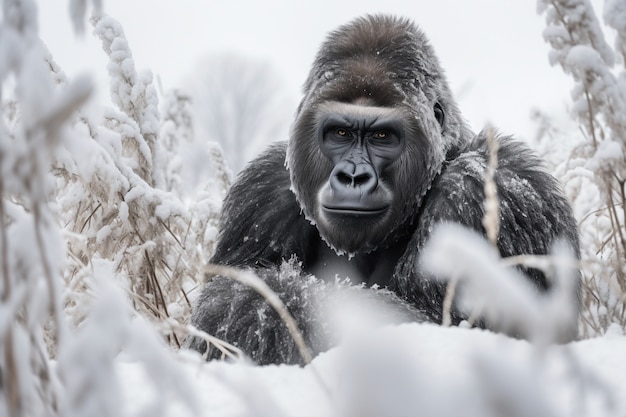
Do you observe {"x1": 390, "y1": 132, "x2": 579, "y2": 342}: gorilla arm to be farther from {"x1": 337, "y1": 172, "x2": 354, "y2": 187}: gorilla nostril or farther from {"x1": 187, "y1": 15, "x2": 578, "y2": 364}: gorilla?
{"x1": 337, "y1": 172, "x2": 354, "y2": 187}: gorilla nostril

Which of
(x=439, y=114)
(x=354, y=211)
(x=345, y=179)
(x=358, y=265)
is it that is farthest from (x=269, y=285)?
(x=439, y=114)

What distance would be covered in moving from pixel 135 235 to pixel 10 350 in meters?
2.34

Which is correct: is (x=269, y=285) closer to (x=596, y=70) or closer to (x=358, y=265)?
(x=358, y=265)

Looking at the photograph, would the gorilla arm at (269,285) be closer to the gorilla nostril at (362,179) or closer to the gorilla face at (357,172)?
the gorilla face at (357,172)

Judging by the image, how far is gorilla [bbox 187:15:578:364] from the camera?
2.71 metres

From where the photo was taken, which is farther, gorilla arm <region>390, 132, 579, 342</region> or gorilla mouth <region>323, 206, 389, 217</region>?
gorilla mouth <region>323, 206, 389, 217</region>

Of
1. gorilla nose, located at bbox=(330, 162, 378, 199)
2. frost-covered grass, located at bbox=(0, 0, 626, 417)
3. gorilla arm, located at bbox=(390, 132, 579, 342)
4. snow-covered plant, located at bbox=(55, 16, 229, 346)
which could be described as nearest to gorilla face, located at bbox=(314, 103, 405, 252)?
gorilla nose, located at bbox=(330, 162, 378, 199)

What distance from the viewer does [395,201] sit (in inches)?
123

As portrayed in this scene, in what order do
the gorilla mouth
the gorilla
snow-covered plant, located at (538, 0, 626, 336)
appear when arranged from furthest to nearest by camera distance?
the gorilla mouth < the gorilla < snow-covered plant, located at (538, 0, 626, 336)

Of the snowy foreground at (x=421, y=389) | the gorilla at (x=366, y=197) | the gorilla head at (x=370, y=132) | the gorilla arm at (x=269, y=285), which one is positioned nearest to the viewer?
the snowy foreground at (x=421, y=389)

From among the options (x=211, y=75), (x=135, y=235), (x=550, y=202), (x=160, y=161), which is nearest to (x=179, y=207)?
(x=135, y=235)

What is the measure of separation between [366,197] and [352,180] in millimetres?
85

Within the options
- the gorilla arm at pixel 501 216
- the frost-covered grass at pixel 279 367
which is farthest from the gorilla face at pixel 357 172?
the frost-covered grass at pixel 279 367

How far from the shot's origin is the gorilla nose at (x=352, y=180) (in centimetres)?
294
